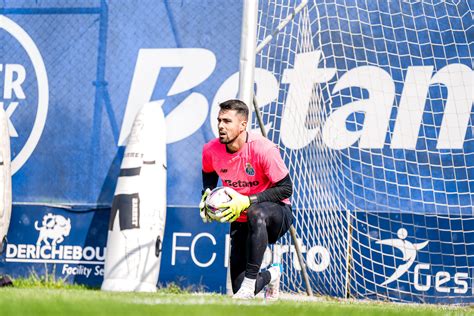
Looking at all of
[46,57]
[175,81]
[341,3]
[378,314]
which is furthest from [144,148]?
[378,314]

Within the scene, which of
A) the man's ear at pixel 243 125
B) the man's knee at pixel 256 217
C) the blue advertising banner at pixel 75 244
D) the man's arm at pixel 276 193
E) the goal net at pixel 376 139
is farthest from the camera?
the blue advertising banner at pixel 75 244

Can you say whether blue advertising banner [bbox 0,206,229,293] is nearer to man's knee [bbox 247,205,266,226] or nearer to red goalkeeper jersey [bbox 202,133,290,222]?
red goalkeeper jersey [bbox 202,133,290,222]

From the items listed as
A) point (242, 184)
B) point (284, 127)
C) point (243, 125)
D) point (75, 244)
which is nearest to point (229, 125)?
point (243, 125)

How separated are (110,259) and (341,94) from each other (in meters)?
2.89

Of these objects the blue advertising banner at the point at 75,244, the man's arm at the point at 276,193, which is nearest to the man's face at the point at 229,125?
the man's arm at the point at 276,193

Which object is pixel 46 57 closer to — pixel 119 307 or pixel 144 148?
pixel 144 148

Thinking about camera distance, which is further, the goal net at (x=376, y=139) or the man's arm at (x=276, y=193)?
the goal net at (x=376, y=139)

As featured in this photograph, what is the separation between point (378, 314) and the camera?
4.82 meters

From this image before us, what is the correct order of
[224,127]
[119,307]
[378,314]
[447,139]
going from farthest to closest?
[447,139] < [224,127] < [378,314] < [119,307]

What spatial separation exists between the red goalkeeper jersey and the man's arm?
0.04 m

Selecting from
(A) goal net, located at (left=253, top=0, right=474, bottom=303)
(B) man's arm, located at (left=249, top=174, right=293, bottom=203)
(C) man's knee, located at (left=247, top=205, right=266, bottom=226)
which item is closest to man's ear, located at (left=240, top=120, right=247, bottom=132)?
(B) man's arm, located at (left=249, top=174, right=293, bottom=203)

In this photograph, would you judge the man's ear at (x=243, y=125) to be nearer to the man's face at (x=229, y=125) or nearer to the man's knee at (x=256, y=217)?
the man's face at (x=229, y=125)

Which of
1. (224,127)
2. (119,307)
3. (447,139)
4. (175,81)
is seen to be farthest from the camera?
(175,81)

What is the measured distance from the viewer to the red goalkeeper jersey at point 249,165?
7121 mm
